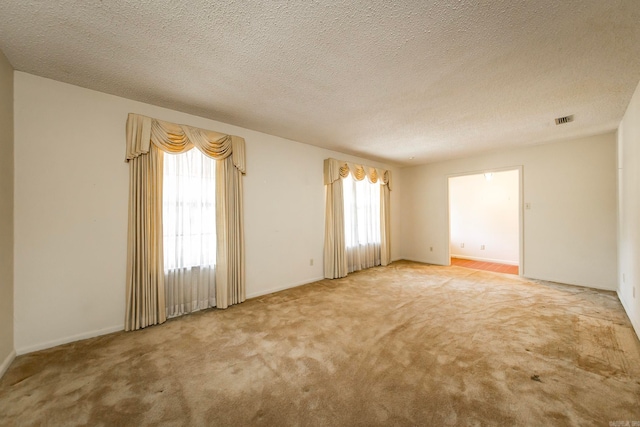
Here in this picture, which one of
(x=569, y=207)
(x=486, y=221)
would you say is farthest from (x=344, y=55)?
(x=486, y=221)

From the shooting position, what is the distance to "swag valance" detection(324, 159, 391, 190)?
15.2 feet

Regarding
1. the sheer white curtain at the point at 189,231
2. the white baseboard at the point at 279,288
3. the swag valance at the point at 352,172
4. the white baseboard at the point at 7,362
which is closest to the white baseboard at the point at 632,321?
the white baseboard at the point at 279,288

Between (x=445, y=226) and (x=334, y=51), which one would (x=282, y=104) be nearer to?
(x=334, y=51)

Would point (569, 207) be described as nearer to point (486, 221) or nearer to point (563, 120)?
point (563, 120)

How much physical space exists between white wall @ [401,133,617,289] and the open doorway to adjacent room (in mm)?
1033

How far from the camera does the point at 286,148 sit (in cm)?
411

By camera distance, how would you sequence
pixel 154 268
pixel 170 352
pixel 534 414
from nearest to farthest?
pixel 534 414 → pixel 170 352 → pixel 154 268

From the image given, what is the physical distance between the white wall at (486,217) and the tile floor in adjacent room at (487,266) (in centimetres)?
39

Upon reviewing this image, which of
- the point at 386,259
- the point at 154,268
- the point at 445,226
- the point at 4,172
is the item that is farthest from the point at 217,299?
the point at 445,226

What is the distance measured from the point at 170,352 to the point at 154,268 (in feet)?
3.15

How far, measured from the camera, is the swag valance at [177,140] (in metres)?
2.63

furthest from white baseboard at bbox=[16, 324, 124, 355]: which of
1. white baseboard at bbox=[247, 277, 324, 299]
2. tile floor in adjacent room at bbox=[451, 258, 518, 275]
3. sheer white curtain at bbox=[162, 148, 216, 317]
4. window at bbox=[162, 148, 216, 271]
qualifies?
tile floor in adjacent room at bbox=[451, 258, 518, 275]

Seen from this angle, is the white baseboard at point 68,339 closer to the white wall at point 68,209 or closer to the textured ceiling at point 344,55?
the white wall at point 68,209

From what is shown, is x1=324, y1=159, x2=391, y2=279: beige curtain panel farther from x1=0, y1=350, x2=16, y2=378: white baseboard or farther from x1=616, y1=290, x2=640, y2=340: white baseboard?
x1=0, y1=350, x2=16, y2=378: white baseboard
